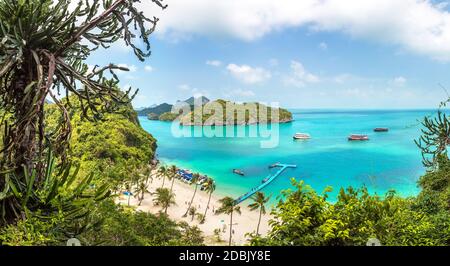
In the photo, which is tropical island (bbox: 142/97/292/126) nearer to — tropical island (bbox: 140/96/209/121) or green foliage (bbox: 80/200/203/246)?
tropical island (bbox: 140/96/209/121)

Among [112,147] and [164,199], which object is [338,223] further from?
[112,147]

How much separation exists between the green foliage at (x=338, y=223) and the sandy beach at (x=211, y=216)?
2075cm

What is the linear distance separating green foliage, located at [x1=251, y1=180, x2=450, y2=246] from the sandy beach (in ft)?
68.1

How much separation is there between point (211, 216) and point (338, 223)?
2808cm

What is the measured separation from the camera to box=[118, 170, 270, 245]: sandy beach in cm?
2681

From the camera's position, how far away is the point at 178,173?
1805 inches

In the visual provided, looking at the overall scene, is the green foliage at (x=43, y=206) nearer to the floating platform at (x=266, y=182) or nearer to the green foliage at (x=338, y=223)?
the green foliage at (x=338, y=223)

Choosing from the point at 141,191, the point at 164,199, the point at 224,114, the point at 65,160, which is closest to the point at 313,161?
the point at 164,199

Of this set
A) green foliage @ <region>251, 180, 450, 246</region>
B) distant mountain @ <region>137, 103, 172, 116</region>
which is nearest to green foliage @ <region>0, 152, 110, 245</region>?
green foliage @ <region>251, 180, 450, 246</region>

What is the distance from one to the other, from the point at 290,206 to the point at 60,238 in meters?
2.83

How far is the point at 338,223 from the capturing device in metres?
4.25

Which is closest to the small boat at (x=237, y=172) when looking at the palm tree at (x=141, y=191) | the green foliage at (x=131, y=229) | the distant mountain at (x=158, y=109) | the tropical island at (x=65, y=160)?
the palm tree at (x=141, y=191)

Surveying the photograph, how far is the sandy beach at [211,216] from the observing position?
26.8 meters
